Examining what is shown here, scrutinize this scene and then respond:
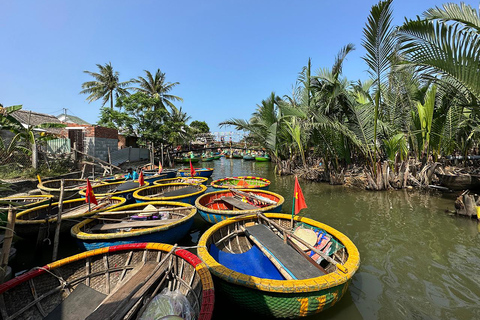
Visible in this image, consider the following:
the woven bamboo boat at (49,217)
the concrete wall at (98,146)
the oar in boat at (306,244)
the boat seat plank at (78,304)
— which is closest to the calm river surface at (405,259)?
the woven bamboo boat at (49,217)

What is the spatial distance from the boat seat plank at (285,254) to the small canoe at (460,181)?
916 centimetres

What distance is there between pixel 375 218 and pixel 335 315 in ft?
16.2

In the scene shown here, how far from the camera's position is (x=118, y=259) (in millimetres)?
3809

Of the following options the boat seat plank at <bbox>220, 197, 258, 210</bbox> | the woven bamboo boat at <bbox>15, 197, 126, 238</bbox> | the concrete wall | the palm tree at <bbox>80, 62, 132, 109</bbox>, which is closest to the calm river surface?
the woven bamboo boat at <bbox>15, 197, 126, 238</bbox>

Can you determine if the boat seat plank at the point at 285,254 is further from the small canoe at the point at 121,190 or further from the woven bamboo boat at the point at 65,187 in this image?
the woven bamboo boat at the point at 65,187

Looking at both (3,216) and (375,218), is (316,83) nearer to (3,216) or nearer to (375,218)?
(375,218)

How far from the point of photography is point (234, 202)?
7137 mm

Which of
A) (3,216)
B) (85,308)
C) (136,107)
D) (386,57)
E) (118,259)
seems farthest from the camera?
(136,107)

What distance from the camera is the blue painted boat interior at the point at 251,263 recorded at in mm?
3655

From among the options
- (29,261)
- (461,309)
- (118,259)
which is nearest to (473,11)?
(461,309)

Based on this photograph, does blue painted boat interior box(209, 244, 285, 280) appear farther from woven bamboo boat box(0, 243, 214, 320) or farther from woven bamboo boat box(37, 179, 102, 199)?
woven bamboo boat box(37, 179, 102, 199)

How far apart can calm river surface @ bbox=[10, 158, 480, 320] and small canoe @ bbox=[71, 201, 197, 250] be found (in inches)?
36.5

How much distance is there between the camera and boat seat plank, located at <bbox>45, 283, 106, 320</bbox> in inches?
109

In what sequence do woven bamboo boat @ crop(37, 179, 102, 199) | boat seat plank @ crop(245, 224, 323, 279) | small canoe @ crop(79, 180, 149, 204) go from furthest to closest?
woven bamboo boat @ crop(37, 179, 102, 199)
small canoe @ crop(79, 180, 149, 204)
boat seat plank @ crop(245, 224, 323, 279)
